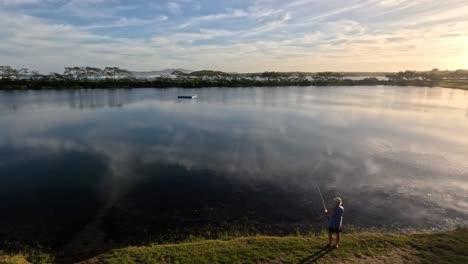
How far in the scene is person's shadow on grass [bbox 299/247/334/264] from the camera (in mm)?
7506

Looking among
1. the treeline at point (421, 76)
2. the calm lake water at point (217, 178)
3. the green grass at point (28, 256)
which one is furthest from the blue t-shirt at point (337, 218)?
the treeline at point (421, 76)

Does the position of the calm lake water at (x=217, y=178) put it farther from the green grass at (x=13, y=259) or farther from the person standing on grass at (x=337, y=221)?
the person standing on grass at (x=337, y=221)

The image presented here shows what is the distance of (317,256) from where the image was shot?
7.76 metres

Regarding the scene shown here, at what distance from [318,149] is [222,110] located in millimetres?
20823

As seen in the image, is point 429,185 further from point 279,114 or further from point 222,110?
point 222,110

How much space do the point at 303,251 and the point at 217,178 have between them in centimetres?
778

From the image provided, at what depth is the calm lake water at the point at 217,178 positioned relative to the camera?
11.0 m

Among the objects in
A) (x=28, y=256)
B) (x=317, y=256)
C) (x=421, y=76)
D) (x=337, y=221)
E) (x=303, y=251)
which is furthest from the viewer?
(x=421, y=76)

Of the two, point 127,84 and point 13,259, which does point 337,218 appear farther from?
point 127,84

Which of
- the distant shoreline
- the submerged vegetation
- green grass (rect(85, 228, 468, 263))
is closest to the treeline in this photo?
the submerged vegetation

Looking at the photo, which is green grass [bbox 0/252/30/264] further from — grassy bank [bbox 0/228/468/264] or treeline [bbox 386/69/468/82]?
treeline [bbox 386/69/468/82]

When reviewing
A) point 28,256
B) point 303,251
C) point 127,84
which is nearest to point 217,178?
point 303,251

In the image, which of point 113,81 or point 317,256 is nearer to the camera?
point 317,256

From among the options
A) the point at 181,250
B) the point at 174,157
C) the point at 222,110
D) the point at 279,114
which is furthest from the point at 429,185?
the point at 222,110
